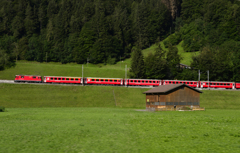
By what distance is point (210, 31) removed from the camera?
6093 inches

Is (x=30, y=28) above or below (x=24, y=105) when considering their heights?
above

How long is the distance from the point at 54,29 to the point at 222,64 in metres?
105

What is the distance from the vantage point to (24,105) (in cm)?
6050

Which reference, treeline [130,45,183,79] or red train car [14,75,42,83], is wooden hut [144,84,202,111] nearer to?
treeline [130,45,183,79]

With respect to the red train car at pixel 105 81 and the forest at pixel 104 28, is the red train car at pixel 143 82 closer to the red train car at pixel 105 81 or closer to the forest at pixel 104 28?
the red train car at pixel 105 81

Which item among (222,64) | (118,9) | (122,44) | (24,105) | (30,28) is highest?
(118,9)

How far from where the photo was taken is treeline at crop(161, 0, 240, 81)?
344 ft

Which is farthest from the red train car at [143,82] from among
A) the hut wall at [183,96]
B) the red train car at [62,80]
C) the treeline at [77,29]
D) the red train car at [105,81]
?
the treeline at [77,29]

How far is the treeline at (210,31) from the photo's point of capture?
105 m

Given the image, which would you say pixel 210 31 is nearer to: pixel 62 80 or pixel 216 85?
pixel 216 85

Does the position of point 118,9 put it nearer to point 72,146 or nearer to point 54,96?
point 54,96

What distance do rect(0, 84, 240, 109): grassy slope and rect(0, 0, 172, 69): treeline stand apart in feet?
230

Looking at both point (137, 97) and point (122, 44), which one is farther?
point (122, 44)

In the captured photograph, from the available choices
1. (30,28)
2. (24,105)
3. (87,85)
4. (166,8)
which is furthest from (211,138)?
(166,8)
